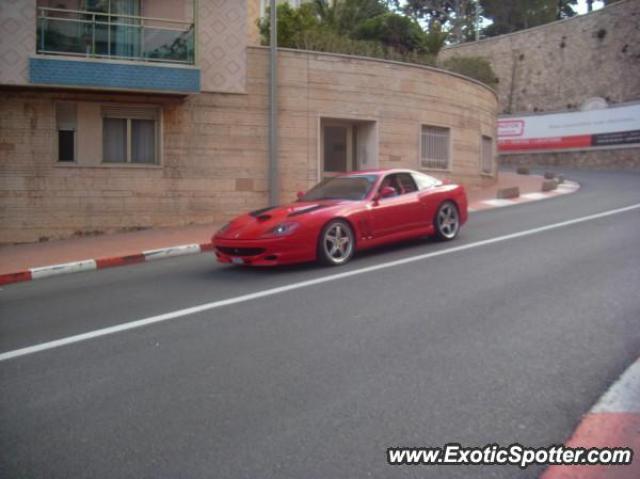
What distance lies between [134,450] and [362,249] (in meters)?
5.89

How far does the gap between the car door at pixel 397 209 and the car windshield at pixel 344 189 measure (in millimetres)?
239

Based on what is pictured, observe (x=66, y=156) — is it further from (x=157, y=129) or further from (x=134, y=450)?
(x=134, y=450)

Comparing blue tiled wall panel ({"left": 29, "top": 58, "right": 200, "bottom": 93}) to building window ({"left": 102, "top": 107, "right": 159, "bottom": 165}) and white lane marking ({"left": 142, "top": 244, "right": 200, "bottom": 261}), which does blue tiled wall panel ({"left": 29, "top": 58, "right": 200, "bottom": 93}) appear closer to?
building window ({"left": 102, "top": 107, "right": 159, "bottom": 165})

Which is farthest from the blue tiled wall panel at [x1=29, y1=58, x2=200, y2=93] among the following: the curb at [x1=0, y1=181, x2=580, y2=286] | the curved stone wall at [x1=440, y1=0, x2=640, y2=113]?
the curved stone wall at [x1=440, y1=0, x2=640, y2=113]

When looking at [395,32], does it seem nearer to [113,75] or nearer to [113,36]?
[113,36]

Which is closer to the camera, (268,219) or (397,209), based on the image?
(268,219)

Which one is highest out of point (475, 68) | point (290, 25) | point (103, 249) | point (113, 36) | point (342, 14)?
point (475, 68)

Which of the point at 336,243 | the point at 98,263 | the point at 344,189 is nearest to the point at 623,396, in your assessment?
the point at 336,243

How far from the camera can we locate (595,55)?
126 ft

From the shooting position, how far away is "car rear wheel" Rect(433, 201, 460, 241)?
982 centimetres

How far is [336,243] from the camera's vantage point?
27.2 ft

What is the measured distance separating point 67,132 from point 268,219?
7.78 meters

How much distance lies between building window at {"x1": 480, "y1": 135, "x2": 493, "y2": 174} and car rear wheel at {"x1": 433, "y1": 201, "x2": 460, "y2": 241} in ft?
39.6

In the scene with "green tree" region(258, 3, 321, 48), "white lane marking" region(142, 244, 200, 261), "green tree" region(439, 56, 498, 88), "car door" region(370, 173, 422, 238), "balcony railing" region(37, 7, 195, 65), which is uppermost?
"green tree" region(439, 56, 498, 88)
